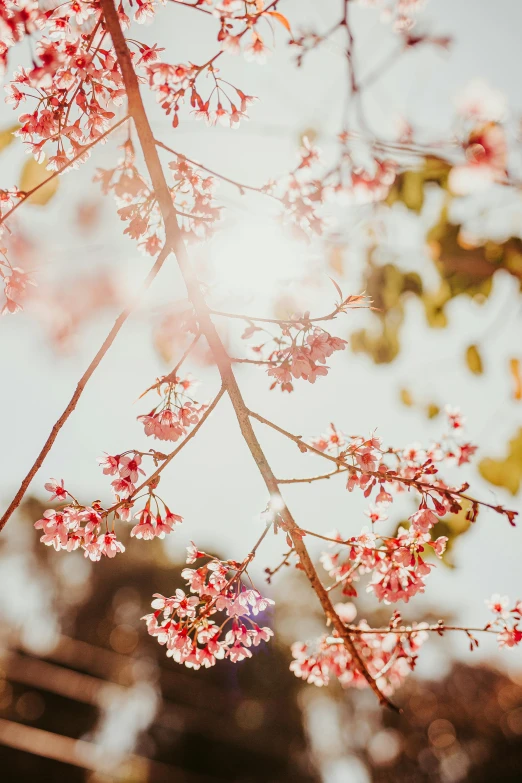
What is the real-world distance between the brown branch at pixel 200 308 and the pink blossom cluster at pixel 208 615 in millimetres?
197

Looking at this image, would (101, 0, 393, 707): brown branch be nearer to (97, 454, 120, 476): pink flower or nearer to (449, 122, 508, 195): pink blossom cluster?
(97, 454, 120, 476): pink flower

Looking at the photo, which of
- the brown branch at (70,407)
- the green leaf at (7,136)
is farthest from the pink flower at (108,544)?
the green leaf at (7,136)

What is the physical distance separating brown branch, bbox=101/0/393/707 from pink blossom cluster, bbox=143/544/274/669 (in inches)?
7.8

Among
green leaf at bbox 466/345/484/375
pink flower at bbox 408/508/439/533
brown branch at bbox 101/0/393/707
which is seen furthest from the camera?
green leaf at bbox 466/345/484/375

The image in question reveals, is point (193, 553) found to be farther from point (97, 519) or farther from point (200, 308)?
point (200, 308)

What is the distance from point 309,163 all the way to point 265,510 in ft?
4.09

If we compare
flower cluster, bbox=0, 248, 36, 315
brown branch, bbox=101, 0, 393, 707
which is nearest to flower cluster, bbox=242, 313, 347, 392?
brown branch, bbox=101, 0, 393, 707

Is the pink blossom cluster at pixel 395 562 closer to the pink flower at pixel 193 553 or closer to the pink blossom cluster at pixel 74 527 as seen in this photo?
the pink flower at pixel 193 553

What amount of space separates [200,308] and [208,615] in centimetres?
77

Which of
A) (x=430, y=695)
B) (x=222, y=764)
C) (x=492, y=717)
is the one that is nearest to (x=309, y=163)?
(x=222, y=764)

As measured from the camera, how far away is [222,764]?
14.1 metres

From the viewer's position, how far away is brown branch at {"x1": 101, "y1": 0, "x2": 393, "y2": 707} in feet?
3.59

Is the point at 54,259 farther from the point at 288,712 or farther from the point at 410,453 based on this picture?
the point at 288,712

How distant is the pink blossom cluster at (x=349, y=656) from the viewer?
1562 millimetres
